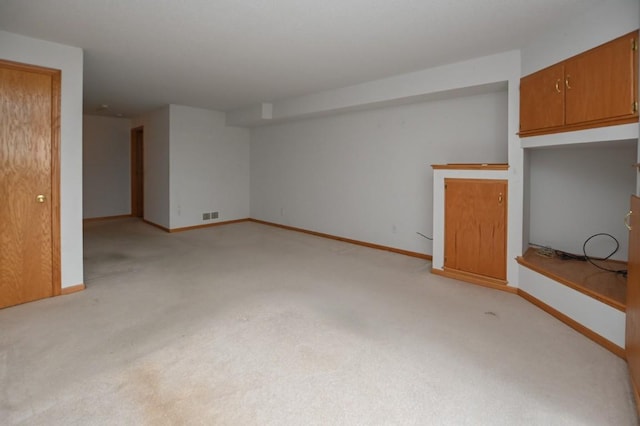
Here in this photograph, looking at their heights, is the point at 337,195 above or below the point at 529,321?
above

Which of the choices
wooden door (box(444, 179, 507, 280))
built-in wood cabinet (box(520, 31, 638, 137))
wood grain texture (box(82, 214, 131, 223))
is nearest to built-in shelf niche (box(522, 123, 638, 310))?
built-in wood cabinet (box(520, 31, 638, 137))

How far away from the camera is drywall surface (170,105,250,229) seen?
644 cm

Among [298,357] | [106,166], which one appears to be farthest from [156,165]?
[298,357]

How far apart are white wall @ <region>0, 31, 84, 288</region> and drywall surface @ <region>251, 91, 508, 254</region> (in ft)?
12.0

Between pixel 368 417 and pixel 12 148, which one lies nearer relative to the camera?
pixel 368 417

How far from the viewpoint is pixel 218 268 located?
4098mm

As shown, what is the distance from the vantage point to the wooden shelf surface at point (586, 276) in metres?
2.34

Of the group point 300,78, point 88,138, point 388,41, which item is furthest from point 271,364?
point 88,138

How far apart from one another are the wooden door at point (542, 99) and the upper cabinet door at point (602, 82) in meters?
0.07

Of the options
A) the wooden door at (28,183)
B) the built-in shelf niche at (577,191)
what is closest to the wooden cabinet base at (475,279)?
the built-in shelf niche at (577,191)

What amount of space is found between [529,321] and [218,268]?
3.25 metres

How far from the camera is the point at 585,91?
8.29 feet

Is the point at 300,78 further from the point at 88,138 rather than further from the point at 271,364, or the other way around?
the point at 88,138

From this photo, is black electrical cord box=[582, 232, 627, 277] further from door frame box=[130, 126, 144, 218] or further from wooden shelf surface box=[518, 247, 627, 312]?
door frame box=[130, 126, 144, 218]
